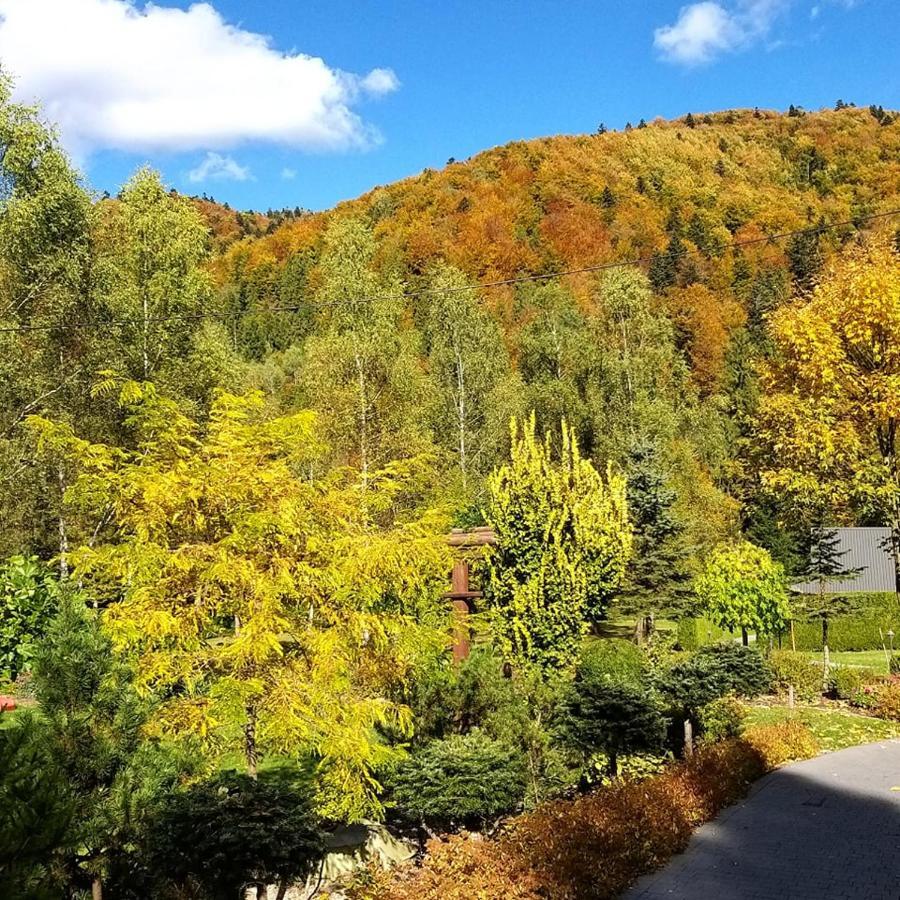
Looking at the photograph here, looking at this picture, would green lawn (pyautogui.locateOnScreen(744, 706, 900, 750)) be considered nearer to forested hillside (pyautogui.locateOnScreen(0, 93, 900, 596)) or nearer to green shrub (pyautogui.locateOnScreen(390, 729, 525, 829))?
forested hillside (pyautogui.locateOnScreen(0, 93, 900, 596))

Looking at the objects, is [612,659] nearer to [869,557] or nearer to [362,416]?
[362,416]

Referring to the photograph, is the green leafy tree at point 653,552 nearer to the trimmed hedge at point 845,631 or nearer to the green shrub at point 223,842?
the trimmed hedge at point 845,631

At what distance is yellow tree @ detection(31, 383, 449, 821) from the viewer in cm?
791

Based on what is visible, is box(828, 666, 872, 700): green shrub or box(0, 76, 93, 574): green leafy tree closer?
box(828, 666, 872, 700): green shrub

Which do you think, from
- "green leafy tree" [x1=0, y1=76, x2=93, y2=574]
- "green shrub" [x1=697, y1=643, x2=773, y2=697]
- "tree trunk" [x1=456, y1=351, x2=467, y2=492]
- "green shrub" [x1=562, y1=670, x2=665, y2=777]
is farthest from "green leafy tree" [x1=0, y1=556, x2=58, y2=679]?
"tree trunk" [x1=456, y1=351, x2=467, y2=492]

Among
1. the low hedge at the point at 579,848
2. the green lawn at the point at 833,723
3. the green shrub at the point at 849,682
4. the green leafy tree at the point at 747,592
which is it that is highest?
the green leafy tree at the point at 747,592

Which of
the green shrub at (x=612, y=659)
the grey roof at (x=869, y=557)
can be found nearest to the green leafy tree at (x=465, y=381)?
the green shrub at (x=612, y=659)

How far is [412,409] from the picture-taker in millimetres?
26062

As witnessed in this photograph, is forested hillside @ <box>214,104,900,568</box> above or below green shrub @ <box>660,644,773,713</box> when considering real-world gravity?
above

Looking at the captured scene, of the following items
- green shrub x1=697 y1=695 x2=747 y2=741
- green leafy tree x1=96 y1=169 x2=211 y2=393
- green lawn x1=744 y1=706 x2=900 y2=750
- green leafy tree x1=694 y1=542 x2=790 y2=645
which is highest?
green leafy tree x1=96 y1=169 x2=211 y2=393

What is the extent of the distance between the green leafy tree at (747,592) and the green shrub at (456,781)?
33.7 feet

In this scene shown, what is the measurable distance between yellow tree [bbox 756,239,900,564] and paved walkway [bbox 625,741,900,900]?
32.6 feet

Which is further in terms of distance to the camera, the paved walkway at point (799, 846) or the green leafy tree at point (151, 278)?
the green leafy tree at point (151, 278)

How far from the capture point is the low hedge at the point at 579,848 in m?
7.27
